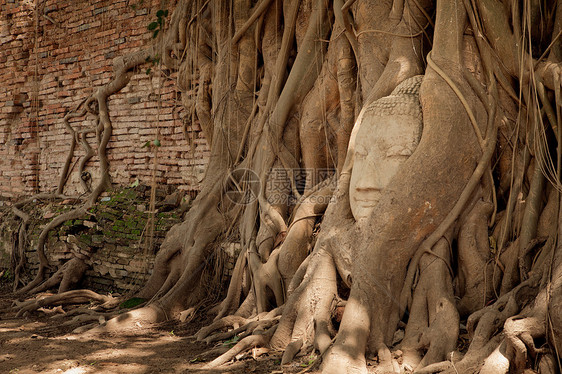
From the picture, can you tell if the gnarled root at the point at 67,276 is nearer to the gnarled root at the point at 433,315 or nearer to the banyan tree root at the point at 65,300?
the banyan tree root at the point at 65,300

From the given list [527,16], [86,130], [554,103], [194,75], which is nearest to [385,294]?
[554,103]

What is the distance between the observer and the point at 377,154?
378 centimetres

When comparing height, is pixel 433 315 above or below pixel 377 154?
below

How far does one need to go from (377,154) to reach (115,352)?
89.4 inches

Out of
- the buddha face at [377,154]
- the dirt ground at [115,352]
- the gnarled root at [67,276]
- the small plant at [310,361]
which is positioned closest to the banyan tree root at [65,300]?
the dirt ground at [115,352]

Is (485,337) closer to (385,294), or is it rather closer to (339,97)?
(385,294)

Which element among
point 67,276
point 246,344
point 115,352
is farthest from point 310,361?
point 67,276

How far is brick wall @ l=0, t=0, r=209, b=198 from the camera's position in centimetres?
692

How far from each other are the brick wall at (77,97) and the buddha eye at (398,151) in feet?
10.4

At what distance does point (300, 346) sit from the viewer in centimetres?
360

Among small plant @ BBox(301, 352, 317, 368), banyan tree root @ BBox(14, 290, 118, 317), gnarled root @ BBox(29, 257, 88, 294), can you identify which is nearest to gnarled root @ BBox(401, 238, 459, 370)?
small plant @ BBox(301, 352, 317, 368)

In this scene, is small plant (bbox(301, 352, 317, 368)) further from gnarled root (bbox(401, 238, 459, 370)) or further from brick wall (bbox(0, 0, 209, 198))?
brick wall (bbox(0, 0, 209, 198))

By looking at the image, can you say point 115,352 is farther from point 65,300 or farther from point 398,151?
point 398,151

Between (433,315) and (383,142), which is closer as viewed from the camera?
(433,315)
